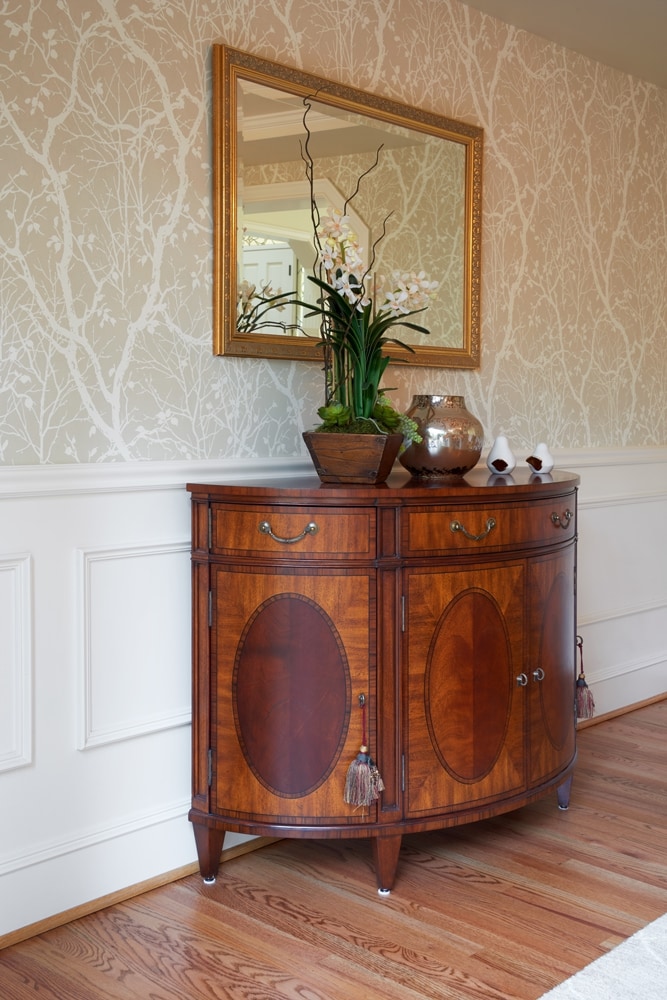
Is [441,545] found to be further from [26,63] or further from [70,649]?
[26,63]

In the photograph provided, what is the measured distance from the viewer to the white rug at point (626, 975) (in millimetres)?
1897

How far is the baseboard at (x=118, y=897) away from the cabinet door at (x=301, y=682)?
322mm

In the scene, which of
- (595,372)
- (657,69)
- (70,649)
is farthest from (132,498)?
(657,69)

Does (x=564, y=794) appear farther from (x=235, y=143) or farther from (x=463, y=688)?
(x=235, y=143)

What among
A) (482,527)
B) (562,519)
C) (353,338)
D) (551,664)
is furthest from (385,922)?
(353,338)

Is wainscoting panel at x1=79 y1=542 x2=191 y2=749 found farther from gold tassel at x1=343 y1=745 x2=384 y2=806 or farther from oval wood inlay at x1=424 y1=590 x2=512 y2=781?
oval wood inlay at x1=424 y1=590 x2=512 y2=781

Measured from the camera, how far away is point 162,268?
7.75 ft

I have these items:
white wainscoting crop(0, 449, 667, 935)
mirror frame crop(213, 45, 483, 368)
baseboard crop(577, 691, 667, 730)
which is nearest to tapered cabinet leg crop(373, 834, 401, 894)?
white wainscoting crop(0, 449, 667, 935)

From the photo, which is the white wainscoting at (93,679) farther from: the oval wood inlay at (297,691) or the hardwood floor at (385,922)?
the oval wood inlay at (297,691)

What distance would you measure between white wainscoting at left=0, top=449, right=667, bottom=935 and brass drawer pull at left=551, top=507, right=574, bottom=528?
2.24 ft

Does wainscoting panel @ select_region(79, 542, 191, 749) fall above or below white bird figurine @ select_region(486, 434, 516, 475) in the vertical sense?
below

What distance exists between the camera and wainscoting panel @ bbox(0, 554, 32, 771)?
212 cm

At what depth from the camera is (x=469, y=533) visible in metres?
2.32

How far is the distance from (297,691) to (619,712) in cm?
191
